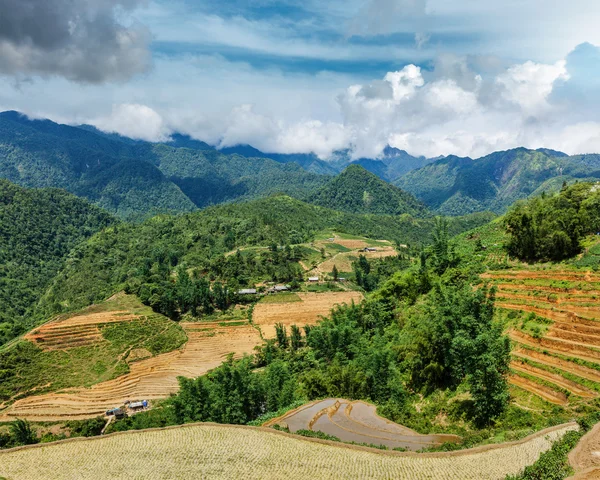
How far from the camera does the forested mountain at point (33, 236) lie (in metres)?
122

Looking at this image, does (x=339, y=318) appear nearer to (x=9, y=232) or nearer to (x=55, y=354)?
(x=55, y=354)

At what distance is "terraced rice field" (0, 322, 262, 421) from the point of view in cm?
5278

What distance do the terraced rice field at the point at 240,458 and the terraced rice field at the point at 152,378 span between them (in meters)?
32.9

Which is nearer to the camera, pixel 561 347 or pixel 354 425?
pixel 354 425

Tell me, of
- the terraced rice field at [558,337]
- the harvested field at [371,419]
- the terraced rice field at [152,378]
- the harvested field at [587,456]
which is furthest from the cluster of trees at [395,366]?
the terraced rice field at [152,378]

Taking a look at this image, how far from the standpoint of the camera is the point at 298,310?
85875mm

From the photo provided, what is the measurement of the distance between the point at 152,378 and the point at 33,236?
119629mm

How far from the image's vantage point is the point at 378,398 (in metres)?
34.6

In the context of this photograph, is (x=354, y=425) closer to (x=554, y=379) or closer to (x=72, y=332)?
(x=554, y=379)

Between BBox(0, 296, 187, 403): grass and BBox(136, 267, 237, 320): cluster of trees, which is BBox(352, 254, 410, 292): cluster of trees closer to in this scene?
BBox(136, 267, 237, 320): cluster of trees

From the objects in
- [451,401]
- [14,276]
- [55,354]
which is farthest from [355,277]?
[14,276]

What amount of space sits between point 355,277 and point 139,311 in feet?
171

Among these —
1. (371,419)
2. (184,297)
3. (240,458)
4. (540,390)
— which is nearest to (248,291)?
(184,297)

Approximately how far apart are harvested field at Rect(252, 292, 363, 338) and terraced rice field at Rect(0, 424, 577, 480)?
52492mm
